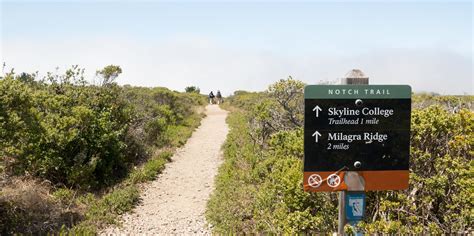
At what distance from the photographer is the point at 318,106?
3635 mm

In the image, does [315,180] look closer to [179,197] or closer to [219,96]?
[179,197]

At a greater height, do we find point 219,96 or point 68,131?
point 219,96

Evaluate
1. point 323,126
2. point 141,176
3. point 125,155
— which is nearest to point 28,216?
point 141,176

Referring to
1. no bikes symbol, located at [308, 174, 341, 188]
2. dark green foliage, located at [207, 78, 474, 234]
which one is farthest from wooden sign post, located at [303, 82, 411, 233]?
dark green foliage, located at [207, 78, 474, 234]

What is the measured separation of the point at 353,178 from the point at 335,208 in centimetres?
126

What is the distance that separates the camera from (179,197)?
373 inches

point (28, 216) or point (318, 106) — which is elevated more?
point (318, 106)

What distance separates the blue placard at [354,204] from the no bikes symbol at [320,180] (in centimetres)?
19

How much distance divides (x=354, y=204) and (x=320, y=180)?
432mm

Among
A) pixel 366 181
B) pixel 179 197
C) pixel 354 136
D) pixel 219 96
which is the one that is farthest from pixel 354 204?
pixel 219 96

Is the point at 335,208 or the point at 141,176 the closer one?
the point at 335,208

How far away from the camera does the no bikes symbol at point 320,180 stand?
3684 mm

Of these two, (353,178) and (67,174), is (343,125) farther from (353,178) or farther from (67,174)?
(67,174)

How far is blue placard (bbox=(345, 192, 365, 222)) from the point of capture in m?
3.77
